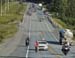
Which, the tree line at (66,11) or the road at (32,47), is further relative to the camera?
the tree line at (66,11)

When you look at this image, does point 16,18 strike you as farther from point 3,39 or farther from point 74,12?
point 3,39

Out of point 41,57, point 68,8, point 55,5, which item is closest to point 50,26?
point 68,8

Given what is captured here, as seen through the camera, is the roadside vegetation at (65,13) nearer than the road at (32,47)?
No

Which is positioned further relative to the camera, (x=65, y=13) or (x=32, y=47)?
(x=65, y=13)

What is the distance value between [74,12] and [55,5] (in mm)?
28903

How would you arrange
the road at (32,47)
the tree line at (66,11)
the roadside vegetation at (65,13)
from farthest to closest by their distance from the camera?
the tree line at (66,11), the roadside vegetation at (65,13), the road at (32,47)

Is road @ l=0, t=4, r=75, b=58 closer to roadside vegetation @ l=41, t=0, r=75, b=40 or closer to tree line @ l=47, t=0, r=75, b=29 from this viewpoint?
roadside vegetation @ l=41, t=0, r=75, b=40

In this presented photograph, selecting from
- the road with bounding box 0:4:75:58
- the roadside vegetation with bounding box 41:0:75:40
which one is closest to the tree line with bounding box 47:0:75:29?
the roadside vegetation with bounding box 41:0:75:40

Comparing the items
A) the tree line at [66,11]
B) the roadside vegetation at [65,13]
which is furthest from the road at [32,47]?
the tree line at [66,11]

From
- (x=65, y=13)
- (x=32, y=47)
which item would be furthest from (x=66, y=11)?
(x=32, y=47)

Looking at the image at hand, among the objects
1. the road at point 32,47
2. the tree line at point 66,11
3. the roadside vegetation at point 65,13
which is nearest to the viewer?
the road at point 32,47

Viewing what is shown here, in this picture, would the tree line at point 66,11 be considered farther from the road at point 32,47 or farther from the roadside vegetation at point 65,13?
the road at point 32,47

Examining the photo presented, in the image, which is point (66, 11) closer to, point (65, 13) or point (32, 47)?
point (65, 13)

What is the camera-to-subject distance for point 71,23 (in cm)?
8569
